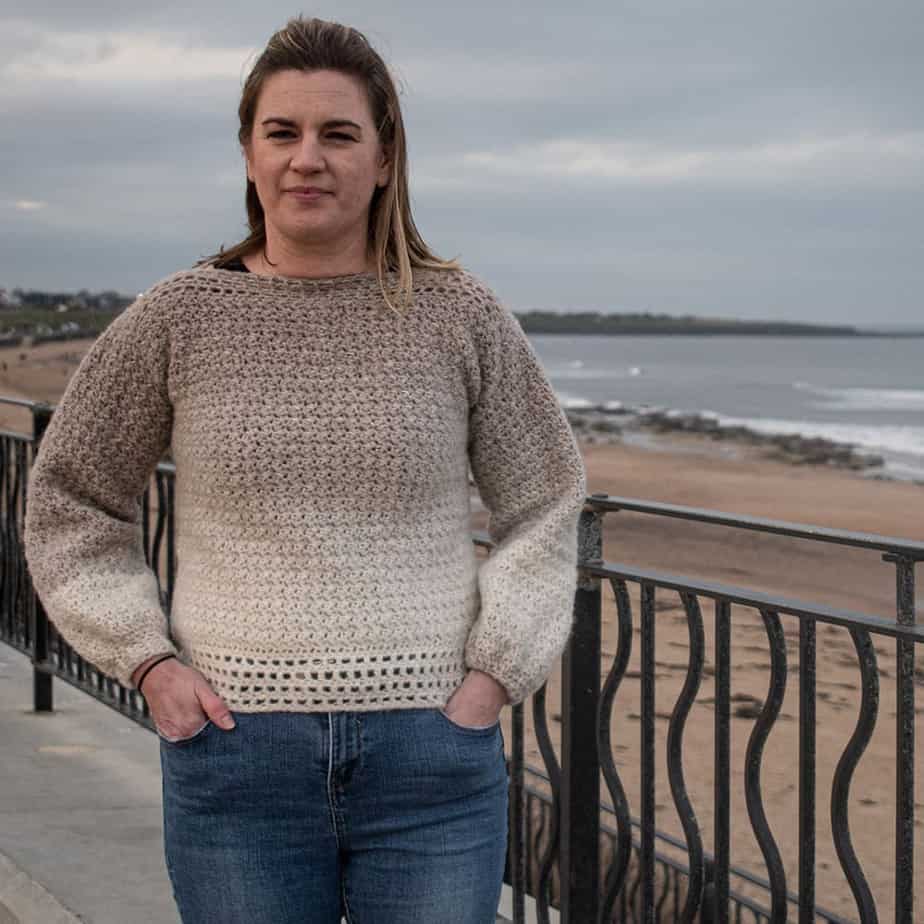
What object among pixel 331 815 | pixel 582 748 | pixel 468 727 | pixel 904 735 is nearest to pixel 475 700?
pixel 468 727

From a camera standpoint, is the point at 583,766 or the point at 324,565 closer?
the point at 324,565

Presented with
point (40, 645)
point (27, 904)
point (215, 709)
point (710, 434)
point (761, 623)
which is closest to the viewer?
point (215, 709)

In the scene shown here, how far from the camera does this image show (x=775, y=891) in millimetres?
3070

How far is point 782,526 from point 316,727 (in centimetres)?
108

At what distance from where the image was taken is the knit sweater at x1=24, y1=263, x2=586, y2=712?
2.03 metres

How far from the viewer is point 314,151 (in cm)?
205

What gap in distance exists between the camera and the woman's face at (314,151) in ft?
6.77

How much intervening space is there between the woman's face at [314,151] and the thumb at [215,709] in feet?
2.23

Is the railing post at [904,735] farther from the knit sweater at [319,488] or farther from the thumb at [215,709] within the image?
the thumb at [215,709]

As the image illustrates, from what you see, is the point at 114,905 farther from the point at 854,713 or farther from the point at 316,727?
the point at 854,713

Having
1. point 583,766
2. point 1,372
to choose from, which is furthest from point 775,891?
point 1,372

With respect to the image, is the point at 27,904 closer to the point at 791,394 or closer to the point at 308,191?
the point at 308,191

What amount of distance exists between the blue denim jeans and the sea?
76.1 feet

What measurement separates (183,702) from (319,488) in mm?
368
